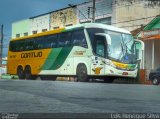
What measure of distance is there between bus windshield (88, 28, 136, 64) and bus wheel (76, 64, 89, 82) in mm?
1768

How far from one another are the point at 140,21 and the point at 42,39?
13549 mm

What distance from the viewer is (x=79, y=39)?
3025cm

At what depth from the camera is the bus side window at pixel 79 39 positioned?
97.7 ft

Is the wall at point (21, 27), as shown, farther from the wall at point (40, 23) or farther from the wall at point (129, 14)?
the wall at point (129, 14)

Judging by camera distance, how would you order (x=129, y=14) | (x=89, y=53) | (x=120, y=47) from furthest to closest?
(x=129, y=14), (x=120, y=47), (x=89, y=53)

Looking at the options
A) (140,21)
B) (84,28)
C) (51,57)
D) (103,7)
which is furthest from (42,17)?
(84,28)

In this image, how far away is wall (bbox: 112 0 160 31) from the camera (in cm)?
4528

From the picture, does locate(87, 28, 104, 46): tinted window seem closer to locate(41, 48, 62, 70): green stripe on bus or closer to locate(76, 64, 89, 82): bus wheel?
locate(76, 64, 89, 82): bus wheel

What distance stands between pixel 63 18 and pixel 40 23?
20.2 ft

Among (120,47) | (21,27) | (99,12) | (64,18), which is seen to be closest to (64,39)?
(120,47)

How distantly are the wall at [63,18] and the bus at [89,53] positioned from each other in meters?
17.7

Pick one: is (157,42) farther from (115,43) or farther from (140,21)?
(115,43)

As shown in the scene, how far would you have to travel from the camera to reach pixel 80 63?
30.6 m

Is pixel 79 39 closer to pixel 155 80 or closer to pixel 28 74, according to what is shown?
pixel 155 80
